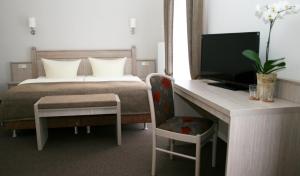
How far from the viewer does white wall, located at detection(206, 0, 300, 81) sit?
1.75m

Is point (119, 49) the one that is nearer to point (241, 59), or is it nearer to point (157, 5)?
point (157, 5)

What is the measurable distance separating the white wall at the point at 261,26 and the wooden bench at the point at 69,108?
1.49 m

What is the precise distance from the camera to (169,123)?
2.13 meters

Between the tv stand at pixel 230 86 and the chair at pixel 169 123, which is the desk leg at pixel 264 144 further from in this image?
the tv stand at pixel 230 86

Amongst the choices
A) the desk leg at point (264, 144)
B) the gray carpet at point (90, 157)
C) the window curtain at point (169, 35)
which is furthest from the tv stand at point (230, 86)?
the window curtain at point (169, 35)

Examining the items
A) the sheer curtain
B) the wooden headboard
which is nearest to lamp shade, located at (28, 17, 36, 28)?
the wooden headboard

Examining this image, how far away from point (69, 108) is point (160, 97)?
3.71ft

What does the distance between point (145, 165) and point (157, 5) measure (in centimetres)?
333

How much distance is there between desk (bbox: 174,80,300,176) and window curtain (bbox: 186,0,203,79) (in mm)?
1365

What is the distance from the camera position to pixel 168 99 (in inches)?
88.0

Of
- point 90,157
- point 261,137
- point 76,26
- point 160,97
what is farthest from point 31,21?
point 261,137

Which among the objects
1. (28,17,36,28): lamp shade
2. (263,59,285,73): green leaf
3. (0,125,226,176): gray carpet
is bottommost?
(0,125,226,176): gray carpet

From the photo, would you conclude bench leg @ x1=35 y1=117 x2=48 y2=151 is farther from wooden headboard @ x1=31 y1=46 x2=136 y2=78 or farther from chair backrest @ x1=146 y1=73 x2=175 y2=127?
wooden headboard @ x1=31 y1=46 x2=136 y2=78

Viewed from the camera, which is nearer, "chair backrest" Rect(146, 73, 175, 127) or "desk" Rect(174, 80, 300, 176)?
"desk" Rect(174, 80, 300, 176)
